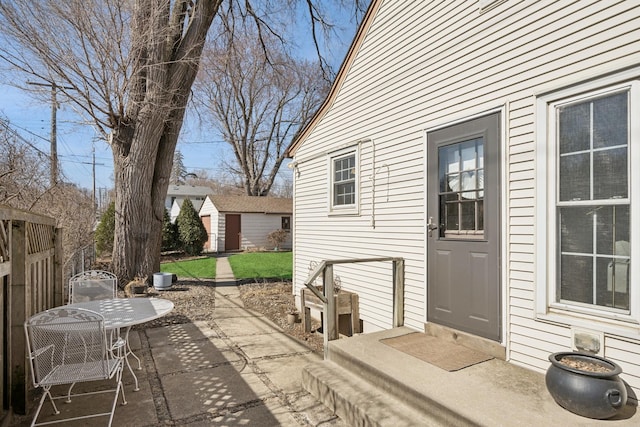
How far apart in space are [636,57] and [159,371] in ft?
16.7

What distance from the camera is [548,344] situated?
310 cm

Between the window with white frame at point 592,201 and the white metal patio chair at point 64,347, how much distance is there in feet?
12.0

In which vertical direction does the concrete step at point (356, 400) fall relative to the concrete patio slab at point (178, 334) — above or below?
above

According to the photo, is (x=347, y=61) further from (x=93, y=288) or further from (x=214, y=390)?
(x=214, y=390)

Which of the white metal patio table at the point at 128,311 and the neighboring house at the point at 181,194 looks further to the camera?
the neighboring house at the point at 181,194

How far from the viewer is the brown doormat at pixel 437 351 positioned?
131 inches

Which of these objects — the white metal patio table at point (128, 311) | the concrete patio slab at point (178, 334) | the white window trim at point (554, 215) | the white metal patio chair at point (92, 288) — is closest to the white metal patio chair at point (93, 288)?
the white metal patio chair at point (92, 288)

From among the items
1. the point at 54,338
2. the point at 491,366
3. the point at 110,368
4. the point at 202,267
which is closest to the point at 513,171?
the point at 491,366

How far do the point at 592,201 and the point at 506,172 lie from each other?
77 cm

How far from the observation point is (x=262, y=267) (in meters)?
13.7

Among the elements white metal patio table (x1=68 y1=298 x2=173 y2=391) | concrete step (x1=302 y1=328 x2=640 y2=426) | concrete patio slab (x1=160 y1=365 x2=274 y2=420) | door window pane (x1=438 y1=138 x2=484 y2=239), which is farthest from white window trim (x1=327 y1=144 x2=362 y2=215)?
white metal patio table (x1=68 y1=298 x2=173 y2=391)

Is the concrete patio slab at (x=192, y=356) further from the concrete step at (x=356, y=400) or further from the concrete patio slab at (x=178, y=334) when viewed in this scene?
the concrete step at (x=356, y=400)

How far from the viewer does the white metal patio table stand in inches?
137

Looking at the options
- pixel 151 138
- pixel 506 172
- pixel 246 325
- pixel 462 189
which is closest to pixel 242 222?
pixel 151 138
